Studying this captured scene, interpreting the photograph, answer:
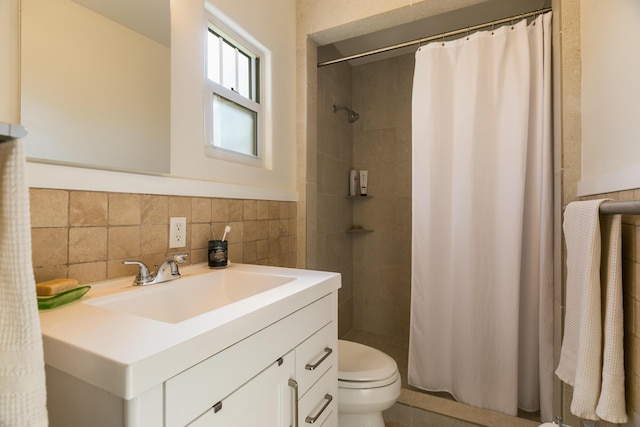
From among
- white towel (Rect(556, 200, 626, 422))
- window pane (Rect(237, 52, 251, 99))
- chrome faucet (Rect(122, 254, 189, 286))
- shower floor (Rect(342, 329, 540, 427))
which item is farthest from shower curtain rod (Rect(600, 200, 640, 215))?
window pane (Rect(237, 52, 251, 99))

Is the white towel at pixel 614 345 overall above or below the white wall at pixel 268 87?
below

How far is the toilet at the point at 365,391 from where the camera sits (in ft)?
4.11

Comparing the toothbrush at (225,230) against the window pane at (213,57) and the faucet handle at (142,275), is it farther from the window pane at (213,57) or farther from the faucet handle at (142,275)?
the window pane at (213,57)

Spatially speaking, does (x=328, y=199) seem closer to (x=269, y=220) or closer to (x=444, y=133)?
(x=269, y=220)

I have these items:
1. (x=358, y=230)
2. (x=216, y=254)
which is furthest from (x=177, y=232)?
(x=358, y=230)

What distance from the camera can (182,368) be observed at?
50cm

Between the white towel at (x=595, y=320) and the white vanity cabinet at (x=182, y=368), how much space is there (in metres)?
0.83

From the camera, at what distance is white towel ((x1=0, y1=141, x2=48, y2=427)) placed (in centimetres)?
38

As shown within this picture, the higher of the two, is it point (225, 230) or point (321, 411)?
point (225, 230)

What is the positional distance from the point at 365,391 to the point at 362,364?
14 centimetres

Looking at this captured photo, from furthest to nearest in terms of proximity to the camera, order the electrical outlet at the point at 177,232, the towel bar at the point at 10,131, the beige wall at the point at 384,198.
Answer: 1. the beige wall at the point at 384,198
2. the electrical outlet at the point at 177,232
3. the towel bar at the point at 10,131

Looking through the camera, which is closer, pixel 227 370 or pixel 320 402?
pixel 227 370

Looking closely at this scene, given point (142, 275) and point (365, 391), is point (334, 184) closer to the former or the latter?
point (365, 391)

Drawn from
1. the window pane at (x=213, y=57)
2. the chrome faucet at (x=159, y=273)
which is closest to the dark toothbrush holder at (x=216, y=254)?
the chrome faucet at (x=159, y=273)
